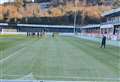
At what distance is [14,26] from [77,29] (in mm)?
23530

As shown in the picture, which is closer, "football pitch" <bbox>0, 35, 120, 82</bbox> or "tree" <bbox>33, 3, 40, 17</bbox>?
"football pitch" <bbox>0, 35, 120, 82</bbox>

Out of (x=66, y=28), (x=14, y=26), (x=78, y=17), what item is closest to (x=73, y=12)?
(x=78, y=17)

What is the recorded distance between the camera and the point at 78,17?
148 metres

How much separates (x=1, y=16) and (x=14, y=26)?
243 inches

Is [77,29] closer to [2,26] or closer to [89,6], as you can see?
[89,6]

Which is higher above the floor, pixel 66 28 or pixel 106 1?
pixel 106 1

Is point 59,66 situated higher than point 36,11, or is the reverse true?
point 59,66

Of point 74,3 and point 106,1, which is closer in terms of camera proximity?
point 106,1

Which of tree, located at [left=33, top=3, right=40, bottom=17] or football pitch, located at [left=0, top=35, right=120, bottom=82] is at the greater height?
football pitch, located at [left=0, top=35, right=120, bottom=82]

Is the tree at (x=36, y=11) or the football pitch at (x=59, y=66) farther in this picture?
the tree at (x=36, y=11)

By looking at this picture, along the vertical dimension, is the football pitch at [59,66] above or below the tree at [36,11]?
above

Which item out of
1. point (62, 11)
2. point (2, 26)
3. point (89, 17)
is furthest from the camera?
point (62, 11)

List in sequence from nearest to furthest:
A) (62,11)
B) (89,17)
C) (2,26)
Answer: (2,26) → (89,17) → (62,11)

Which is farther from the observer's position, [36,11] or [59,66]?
[36,11]
